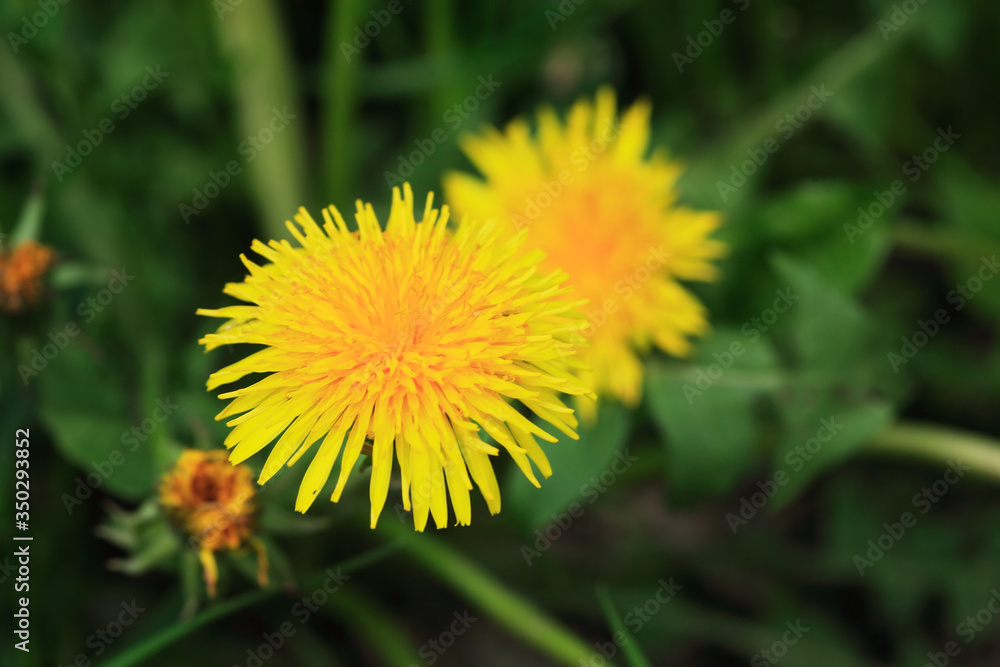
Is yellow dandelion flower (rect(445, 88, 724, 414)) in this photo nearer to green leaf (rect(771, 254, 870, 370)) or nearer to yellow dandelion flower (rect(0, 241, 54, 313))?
green leaf (rect(771, 254, 870, 370))

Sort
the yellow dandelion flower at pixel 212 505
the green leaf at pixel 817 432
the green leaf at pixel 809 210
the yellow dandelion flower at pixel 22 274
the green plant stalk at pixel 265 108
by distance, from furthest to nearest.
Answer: the green plant stalk at pixel 265 108, the green leaf at pixel 809 210, the green leaf at pixel 817 432, the yellow dandelion flower at pixel 22 274, the yellow dandelion flower at pixel 212 505

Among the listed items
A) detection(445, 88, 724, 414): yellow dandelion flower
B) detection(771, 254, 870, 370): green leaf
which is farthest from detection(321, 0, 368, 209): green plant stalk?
detection(771, 254, 870, 370): green leaf

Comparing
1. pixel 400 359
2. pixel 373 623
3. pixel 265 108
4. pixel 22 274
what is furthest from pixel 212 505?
pixel 265 108

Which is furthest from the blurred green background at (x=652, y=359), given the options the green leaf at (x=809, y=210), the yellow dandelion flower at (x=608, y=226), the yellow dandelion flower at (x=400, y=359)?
the yellow dandelion flower at (x=400, y=359)

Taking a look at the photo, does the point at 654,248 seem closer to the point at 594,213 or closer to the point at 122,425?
the point at 594,213

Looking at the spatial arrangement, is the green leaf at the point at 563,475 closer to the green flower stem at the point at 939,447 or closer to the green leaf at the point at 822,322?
the green leaf at the point at 822,322

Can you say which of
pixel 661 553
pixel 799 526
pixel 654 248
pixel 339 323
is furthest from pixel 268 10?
pixel 799 526

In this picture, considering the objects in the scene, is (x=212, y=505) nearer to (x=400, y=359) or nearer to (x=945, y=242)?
(x=400, y=359)
